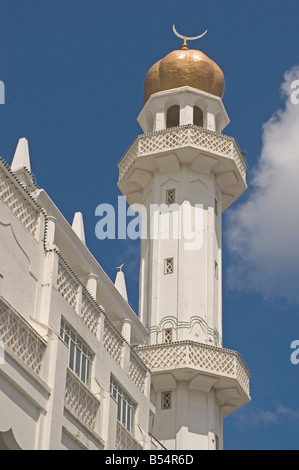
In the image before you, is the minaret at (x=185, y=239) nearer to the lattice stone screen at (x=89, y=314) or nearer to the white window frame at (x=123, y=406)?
the white window frame at (x=123, y=406)

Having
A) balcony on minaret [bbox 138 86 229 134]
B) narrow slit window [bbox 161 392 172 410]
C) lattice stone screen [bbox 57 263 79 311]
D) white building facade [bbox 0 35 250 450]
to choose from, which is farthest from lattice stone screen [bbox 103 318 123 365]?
balcony on minaret [bbox 138 86 229 134]

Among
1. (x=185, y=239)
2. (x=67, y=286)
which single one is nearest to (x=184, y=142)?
(x=185, y=239)

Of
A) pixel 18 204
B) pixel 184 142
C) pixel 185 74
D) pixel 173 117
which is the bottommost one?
pixel 18 204

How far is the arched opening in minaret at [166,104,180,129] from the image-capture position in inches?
1523

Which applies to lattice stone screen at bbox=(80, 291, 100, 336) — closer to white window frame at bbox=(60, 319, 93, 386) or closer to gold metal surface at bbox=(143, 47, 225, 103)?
white window frame at bbox=(60, 319, 93, 386)

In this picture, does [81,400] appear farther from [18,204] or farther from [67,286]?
[18,204]

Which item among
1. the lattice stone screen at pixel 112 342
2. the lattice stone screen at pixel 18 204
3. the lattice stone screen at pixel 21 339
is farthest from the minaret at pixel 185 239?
the lattice stone screen at pixel 21 339

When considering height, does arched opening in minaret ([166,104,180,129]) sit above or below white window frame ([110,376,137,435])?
above

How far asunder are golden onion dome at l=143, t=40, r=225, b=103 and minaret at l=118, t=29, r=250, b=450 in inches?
1.4

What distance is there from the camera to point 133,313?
2642 centimetres

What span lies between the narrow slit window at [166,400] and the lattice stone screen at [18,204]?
12.9m

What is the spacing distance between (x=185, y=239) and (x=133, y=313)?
8.03 metres
